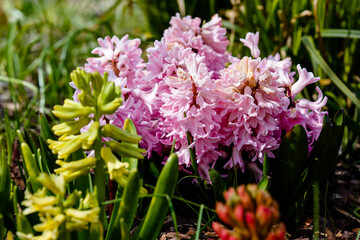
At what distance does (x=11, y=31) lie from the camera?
9.77 feet

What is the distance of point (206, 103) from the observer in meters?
1.30

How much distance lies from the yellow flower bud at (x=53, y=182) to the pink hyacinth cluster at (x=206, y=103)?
38 cm

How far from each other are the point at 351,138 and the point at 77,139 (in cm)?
144

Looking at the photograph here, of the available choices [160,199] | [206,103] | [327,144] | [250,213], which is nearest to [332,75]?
[327,144]

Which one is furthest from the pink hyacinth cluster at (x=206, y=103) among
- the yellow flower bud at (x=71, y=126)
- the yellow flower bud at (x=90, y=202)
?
the yellow flower bud at (x=90, y=202)

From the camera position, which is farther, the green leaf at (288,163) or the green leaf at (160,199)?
the green leaf at (288,163)

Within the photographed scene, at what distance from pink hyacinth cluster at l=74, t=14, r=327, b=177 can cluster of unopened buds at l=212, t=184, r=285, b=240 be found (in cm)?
45

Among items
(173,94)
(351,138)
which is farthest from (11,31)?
(351,138)

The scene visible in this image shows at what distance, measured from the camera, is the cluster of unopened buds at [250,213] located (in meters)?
0.84

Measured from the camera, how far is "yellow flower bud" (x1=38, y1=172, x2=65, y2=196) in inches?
37.6

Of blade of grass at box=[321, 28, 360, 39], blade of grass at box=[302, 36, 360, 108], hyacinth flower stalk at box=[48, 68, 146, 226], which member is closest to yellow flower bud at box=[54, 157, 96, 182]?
hyacinth flower stalk at box=[48, 68, 146, 226]

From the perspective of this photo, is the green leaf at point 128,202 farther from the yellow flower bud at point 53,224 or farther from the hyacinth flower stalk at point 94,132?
the yellow flower bud at point 53,224

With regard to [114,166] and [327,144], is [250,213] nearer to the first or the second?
[114,166]

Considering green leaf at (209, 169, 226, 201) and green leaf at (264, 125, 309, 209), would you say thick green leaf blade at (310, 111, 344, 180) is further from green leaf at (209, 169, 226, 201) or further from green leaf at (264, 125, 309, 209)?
green leaf at (209, 169, 226, 201)
